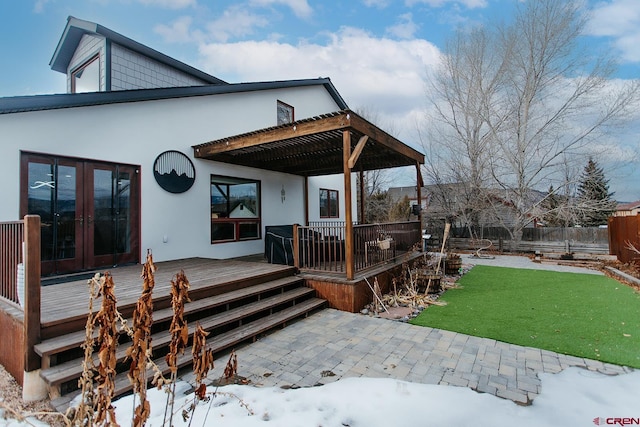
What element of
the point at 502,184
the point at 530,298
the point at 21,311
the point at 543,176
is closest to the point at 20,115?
the point at 21,311

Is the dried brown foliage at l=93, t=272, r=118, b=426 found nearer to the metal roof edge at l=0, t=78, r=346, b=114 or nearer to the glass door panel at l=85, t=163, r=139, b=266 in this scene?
the metal roof edge at l=0, t=78, r=346, b=114

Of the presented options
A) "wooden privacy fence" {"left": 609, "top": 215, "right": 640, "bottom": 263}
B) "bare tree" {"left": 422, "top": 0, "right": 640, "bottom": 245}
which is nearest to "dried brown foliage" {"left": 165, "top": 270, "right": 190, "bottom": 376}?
"wooden privacy fence" {"left": 609, "top": 215, "right": 640, "bottom": 263}

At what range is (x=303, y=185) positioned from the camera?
1059cm

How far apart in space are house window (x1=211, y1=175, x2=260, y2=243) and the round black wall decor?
0.69 m

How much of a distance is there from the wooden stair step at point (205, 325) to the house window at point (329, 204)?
20.8 feet

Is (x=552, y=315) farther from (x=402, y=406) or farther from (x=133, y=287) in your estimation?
→ (x=133, y=287)

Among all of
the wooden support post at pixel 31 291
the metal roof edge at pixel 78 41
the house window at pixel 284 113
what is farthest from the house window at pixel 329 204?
the wooden support post at pixel 31 291

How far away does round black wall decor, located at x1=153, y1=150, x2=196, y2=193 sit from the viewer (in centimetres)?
637

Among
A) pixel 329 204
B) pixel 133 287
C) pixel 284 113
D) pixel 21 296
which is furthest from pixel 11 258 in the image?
pixel 329 204

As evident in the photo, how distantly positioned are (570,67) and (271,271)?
583 inches

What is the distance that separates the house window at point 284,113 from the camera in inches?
380

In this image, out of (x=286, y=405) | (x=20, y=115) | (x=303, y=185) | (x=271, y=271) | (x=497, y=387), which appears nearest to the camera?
(x=286, y=405)

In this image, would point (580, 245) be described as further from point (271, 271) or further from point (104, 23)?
point (104, 23)

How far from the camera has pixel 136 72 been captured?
7.71 m
